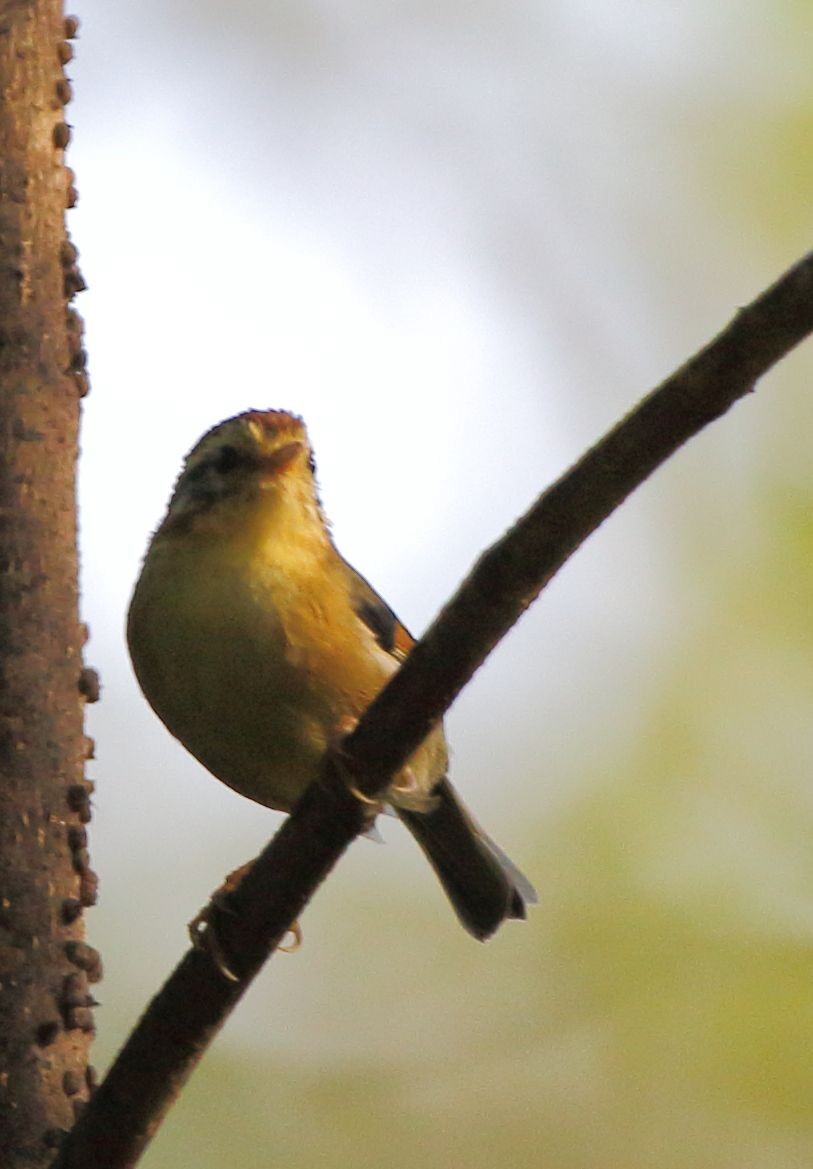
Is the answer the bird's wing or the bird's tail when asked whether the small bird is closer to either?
the bird's wing

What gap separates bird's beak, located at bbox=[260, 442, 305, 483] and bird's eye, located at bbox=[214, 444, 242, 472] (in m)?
0.07

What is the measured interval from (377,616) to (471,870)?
2.87 feet

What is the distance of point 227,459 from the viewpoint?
358 cm

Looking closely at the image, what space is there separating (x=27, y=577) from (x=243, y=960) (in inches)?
41.2

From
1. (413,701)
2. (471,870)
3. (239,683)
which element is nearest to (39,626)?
(239,683)

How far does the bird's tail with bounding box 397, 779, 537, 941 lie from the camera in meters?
3.90

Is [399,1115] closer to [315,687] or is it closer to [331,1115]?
[331,1115]

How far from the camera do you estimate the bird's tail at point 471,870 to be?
3.90m

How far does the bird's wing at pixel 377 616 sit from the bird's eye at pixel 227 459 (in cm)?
33

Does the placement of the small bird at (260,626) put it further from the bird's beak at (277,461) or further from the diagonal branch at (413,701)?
the diagonal branch at (413,701)

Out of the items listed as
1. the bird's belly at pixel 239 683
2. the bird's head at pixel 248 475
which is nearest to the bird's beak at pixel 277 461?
the bird's head at pixel 248 475

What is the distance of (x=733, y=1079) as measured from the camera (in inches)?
179

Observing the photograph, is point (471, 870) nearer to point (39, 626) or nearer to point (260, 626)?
point (260, 626)

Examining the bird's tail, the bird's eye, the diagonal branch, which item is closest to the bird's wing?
the bird's eye
